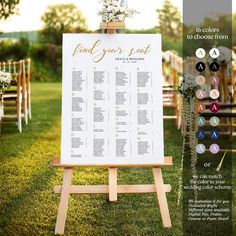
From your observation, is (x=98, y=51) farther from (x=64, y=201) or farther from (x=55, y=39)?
(x=55, y=39)

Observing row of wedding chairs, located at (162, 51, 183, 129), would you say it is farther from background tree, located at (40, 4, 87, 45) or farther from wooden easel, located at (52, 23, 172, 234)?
background tree, located at (40, 4, 87, 45)

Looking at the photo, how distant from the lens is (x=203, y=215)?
4.13m

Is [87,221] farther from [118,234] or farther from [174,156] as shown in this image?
[174,156]

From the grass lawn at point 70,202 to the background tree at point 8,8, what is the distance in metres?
7.56

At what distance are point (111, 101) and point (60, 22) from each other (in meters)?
22.2

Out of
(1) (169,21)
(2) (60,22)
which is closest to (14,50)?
(2) (60,22)

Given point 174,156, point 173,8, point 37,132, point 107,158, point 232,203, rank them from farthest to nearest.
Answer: point 173,8 < point 37,132 < point 174,156 < point 232,203 < point 107,158

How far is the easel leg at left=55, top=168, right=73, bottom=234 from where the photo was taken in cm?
370

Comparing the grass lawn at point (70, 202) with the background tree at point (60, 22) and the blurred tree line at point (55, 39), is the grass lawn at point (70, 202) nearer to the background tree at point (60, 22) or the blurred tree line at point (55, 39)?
the blurred tree line at point (55, 39)

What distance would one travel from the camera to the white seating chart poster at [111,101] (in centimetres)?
364

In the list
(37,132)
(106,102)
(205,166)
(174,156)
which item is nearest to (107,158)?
(106,102)

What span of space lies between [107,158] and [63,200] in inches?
15.9

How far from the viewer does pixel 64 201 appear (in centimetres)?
373

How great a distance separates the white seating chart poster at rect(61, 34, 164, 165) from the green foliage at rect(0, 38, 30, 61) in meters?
16.5
